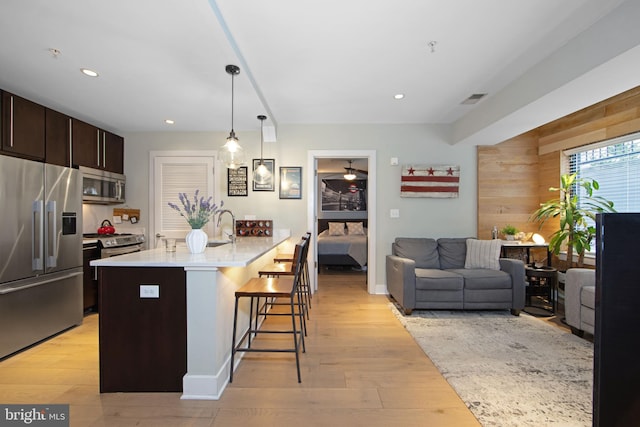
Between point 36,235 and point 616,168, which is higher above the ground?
point 616,168

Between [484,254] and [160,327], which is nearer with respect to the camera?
[160,327]

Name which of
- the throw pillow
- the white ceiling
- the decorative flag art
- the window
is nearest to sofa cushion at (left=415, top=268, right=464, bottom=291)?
the throw pillow

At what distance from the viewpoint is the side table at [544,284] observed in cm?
355

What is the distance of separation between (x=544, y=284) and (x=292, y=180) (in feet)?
12.1

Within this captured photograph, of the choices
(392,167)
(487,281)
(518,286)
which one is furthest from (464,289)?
(392,167)

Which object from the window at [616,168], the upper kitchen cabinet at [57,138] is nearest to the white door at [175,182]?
the upper kitchen cabinet at [57,138]

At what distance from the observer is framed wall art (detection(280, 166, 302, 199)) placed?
176 inches

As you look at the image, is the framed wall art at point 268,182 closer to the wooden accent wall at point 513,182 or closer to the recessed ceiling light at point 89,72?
the recessed ceiling light at point 89,72

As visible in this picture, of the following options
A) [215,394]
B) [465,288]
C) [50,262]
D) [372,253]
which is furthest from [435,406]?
[50,262]

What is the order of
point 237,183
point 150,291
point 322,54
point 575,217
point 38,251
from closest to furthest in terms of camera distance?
point 150,291, point 322,54, point 38,251, point 575,217, point 237,183

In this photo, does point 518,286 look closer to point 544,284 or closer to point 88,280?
point 544,284

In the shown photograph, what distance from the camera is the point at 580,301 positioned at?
9.27 ft

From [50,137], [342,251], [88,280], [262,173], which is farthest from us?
[342,251]

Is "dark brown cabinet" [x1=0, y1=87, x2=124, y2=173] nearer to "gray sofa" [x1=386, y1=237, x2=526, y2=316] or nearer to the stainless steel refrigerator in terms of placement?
the stainless steel refrigerator
